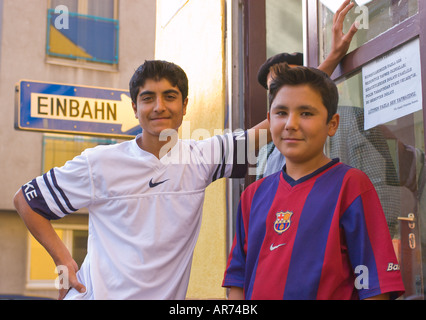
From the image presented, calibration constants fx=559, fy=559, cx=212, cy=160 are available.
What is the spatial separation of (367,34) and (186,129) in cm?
239

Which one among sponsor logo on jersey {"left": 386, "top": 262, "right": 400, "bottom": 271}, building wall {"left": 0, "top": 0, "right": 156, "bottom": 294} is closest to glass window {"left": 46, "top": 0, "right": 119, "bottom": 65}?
building wall {"left": 0, "top": 0, "right": 156, "bottom": 294}

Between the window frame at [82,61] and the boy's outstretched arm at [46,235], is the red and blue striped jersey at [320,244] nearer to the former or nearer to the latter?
the boy's outstretched arm at [46,235]

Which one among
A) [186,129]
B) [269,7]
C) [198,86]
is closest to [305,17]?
[269,7]

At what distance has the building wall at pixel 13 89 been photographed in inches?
388

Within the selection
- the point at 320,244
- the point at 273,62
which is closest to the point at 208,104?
the point at 273,62

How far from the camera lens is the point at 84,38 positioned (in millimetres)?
9859

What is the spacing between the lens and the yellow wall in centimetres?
391

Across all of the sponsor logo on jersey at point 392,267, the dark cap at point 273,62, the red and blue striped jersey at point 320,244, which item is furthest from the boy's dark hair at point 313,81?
the dark cap at point 273,62

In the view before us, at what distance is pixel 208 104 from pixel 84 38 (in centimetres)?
634

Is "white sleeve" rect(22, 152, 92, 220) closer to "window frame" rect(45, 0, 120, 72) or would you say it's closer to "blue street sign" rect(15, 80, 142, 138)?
"blue street sign" rect(15, 80, 142, 138)

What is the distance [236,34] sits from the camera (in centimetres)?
388

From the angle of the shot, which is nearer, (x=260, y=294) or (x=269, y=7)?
(x=260, y=294)

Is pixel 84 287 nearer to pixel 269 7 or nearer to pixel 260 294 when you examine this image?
pixel 260 294

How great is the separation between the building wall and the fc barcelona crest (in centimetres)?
860
